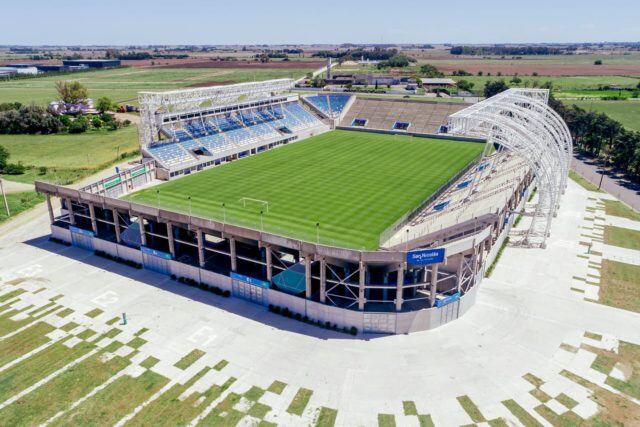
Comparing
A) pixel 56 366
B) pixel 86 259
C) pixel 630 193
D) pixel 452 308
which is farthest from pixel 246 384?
pixel 630 193

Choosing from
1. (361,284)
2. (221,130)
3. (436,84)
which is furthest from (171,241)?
(436,84)

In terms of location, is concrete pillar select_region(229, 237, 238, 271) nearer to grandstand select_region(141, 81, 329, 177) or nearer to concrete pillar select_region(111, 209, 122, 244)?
concrete pillar select_region(111, 209, 122, 244)

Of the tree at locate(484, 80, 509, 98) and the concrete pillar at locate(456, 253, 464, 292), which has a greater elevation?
the tree at locate(484, 80, 509, 98)

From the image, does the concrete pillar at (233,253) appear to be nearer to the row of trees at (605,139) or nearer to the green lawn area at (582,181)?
the green lawn area at (582,181)

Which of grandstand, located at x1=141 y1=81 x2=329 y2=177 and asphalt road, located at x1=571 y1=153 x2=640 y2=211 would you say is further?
grandstand, located at x1=141 y1=81 x2=329 y2=177

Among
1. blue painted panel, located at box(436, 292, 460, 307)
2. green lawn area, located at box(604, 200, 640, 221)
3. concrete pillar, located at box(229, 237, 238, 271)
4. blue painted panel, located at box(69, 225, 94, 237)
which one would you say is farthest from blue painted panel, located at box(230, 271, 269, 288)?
green lawn area, located at box(604, 200, 640, 221)

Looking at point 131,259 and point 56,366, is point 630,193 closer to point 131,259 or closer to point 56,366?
point 131,259

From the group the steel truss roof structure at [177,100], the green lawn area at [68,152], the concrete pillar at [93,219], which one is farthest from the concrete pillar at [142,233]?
the green lawn area at [68,152]
